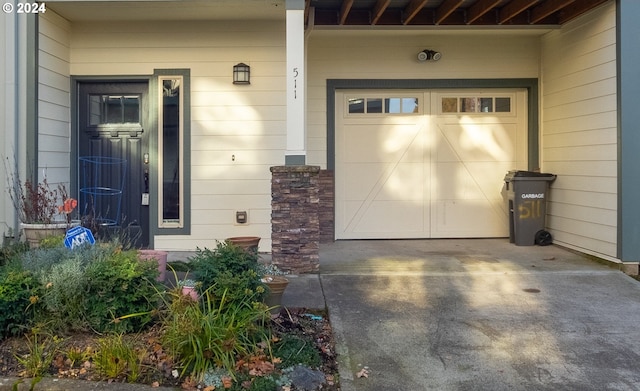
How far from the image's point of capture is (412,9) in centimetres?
756

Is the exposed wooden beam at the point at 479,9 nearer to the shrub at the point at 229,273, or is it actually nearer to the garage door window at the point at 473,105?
the garage door window at the point at 473,105

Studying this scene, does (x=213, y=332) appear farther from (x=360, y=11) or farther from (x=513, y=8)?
(x=513, y=8)

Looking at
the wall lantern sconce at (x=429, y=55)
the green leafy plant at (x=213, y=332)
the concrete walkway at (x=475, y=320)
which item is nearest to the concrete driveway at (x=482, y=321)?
the concrete walkway at (x=475, y=320)

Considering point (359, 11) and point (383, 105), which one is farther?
point (383, 105)

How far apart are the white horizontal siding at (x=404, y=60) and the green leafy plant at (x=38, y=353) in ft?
17.1

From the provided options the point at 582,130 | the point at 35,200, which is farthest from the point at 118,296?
the point at 582,130

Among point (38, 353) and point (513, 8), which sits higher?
point (513, 8)

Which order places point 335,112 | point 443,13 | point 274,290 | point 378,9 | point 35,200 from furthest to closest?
1. point 335,112
2. point 443,13
3. point 378,9
4. point 35,200
5. point 274,290

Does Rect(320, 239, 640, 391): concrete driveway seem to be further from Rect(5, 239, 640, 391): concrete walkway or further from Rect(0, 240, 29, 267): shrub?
Rect(0, 240, 29, 267): shrub

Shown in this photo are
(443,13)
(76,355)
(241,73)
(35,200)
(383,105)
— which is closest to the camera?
(76,355)

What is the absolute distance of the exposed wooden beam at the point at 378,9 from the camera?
717 cm

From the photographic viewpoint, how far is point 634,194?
21.7 ft

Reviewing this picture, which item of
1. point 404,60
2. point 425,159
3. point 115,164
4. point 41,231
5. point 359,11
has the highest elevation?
point 359,11

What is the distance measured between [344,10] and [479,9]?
6.31 feet
